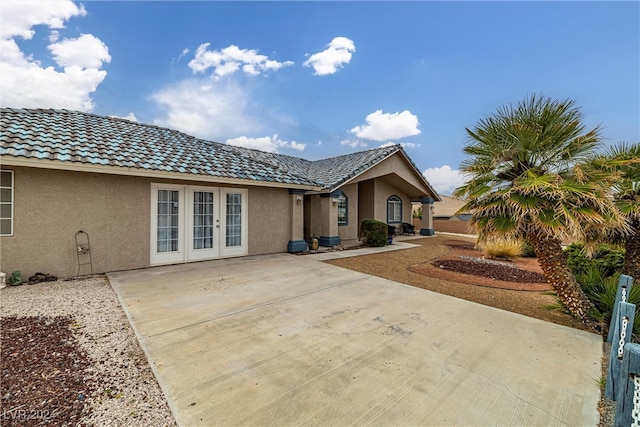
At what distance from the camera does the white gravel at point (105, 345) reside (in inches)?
96.4

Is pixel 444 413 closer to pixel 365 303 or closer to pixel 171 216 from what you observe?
pixel 365 303

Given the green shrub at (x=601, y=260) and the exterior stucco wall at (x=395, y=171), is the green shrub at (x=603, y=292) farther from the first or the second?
the exterior stucco wall at (x=395, y=171)

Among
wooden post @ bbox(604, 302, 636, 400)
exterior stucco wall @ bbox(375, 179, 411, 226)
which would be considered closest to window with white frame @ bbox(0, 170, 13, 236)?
wooden post @ bbox(604, 302, 636, 400)

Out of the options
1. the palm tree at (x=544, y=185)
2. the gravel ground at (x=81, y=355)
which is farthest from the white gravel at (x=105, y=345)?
the palm tree at (x=544, y=185)

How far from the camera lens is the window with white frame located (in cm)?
640

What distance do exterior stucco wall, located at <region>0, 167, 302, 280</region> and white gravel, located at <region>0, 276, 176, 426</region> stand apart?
2.55 feet

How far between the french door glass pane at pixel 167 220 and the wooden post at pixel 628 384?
9.65 metres

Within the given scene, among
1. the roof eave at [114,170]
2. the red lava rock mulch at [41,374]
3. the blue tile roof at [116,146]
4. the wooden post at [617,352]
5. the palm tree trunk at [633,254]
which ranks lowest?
the red lava rock mulch at [41,374]

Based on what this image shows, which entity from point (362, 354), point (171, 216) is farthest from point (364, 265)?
point (171, 216)

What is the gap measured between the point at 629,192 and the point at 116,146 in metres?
12.3

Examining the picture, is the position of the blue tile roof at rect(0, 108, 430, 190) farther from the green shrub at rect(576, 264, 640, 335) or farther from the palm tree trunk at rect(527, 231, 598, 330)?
the green shrub at rect(576, 264, 640, 335)

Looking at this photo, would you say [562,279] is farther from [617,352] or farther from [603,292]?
[617,352]

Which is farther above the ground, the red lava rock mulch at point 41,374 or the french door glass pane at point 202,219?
the french door glass pane at point 202,219

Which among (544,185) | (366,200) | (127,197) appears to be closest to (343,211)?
(366,200)
